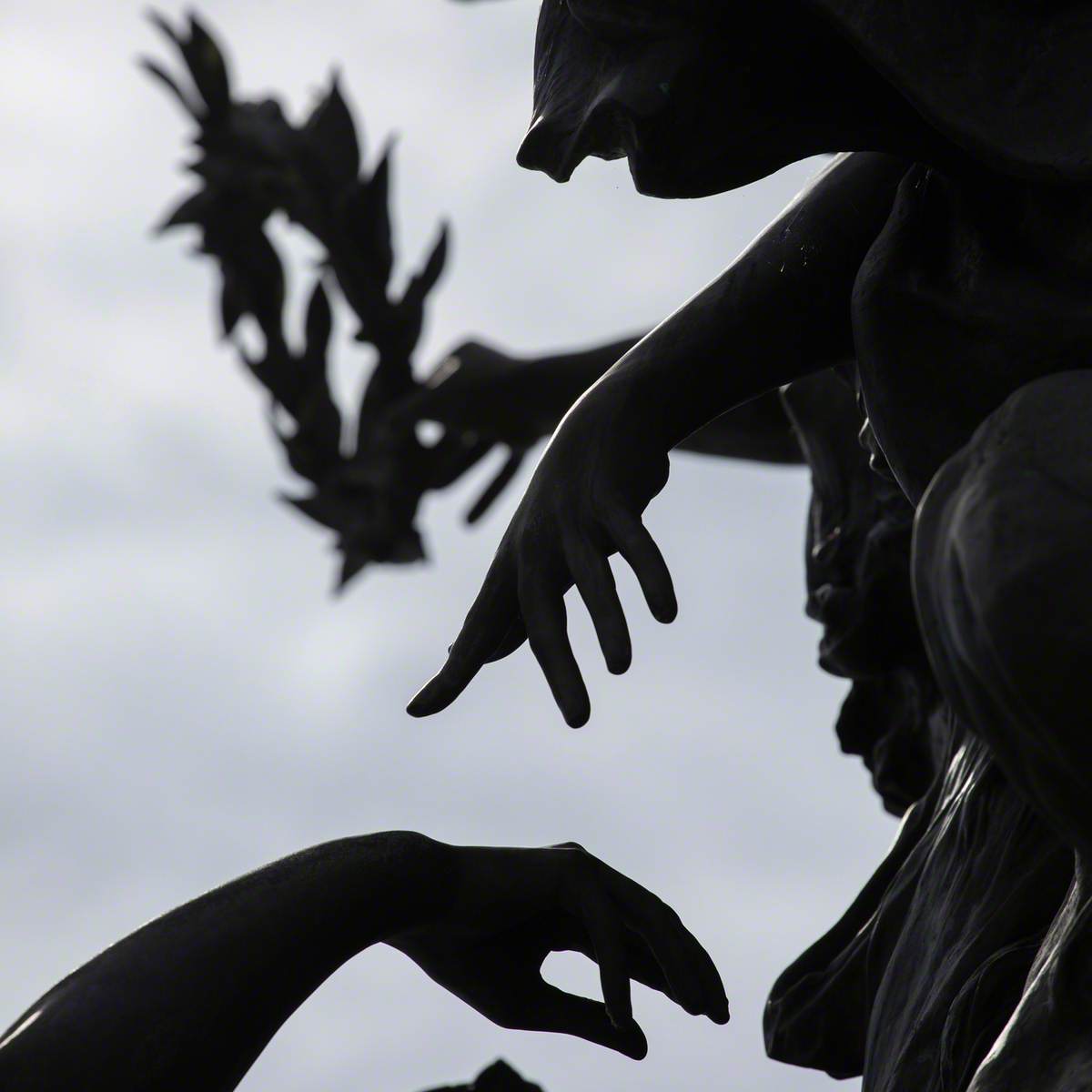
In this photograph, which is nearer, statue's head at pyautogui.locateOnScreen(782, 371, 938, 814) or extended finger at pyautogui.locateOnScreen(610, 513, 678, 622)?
extended finger at pyautogui.locateOnScreen(610, 513, 678, 622)

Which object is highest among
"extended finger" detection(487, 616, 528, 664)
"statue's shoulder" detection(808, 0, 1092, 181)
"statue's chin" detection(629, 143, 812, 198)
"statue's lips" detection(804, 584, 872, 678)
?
"statue's lips" detection(804, 584, 872, 678)

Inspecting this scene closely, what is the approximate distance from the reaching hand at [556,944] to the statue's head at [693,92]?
52cm

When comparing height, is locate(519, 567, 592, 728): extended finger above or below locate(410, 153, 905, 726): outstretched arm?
below

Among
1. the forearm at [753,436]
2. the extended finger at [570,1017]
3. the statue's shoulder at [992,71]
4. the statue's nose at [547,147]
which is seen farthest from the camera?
the forearm at [753,436]

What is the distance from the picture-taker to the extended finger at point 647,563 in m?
1.73

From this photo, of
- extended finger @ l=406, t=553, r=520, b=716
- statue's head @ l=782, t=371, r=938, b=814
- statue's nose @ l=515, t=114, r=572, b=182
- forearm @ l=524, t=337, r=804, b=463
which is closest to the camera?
statue's nose @ l=515, t=114, r=572, b=182

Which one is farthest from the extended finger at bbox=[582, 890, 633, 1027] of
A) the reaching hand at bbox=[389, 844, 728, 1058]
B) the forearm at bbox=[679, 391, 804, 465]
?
the forearm at bbox=[679, 391, 804, 465]

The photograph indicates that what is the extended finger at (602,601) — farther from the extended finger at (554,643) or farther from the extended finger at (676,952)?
the extended finger at (676,952)

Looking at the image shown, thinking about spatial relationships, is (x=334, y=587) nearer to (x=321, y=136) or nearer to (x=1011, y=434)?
(x=321, y=136)

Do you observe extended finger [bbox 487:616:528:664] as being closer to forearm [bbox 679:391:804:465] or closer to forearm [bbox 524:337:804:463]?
forearm [bbox 524:337:804:463]

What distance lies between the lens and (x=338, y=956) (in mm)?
1927

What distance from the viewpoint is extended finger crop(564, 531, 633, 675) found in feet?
5.61

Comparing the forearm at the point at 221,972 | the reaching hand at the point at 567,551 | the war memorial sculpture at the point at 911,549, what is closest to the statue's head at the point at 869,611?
the war memorial sculpture at the point at 911,549

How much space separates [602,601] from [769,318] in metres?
0.36
